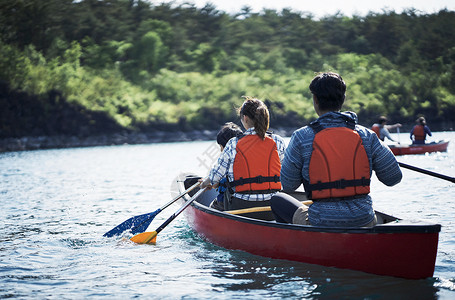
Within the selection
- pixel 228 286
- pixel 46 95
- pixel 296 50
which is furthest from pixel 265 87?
Answer: pixel 228 286

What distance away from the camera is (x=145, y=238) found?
612 cm

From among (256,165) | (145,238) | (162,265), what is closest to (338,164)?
(256,165)

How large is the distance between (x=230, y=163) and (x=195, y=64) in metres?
65.3

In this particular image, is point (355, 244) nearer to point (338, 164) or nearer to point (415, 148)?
point (338, 164)

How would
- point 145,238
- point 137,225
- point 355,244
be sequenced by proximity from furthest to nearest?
point 137,225, point 145,238, point 355,244

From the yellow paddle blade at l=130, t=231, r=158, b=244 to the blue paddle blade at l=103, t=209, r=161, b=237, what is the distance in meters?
0.39

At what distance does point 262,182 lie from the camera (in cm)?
526

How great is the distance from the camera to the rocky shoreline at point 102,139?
43.1m

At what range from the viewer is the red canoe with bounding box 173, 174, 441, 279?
3.73 meters

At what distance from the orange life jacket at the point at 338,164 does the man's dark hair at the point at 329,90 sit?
161 mm

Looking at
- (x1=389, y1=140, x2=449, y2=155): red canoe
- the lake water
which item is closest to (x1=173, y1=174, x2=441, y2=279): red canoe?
the lake water

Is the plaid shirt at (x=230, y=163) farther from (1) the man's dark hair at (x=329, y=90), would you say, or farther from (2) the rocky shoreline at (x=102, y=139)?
(2) the rocky shoreline at (x=102, y=139)

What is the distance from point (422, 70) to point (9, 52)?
51.8 meters

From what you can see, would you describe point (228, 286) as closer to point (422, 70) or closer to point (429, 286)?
point (429, 286)
